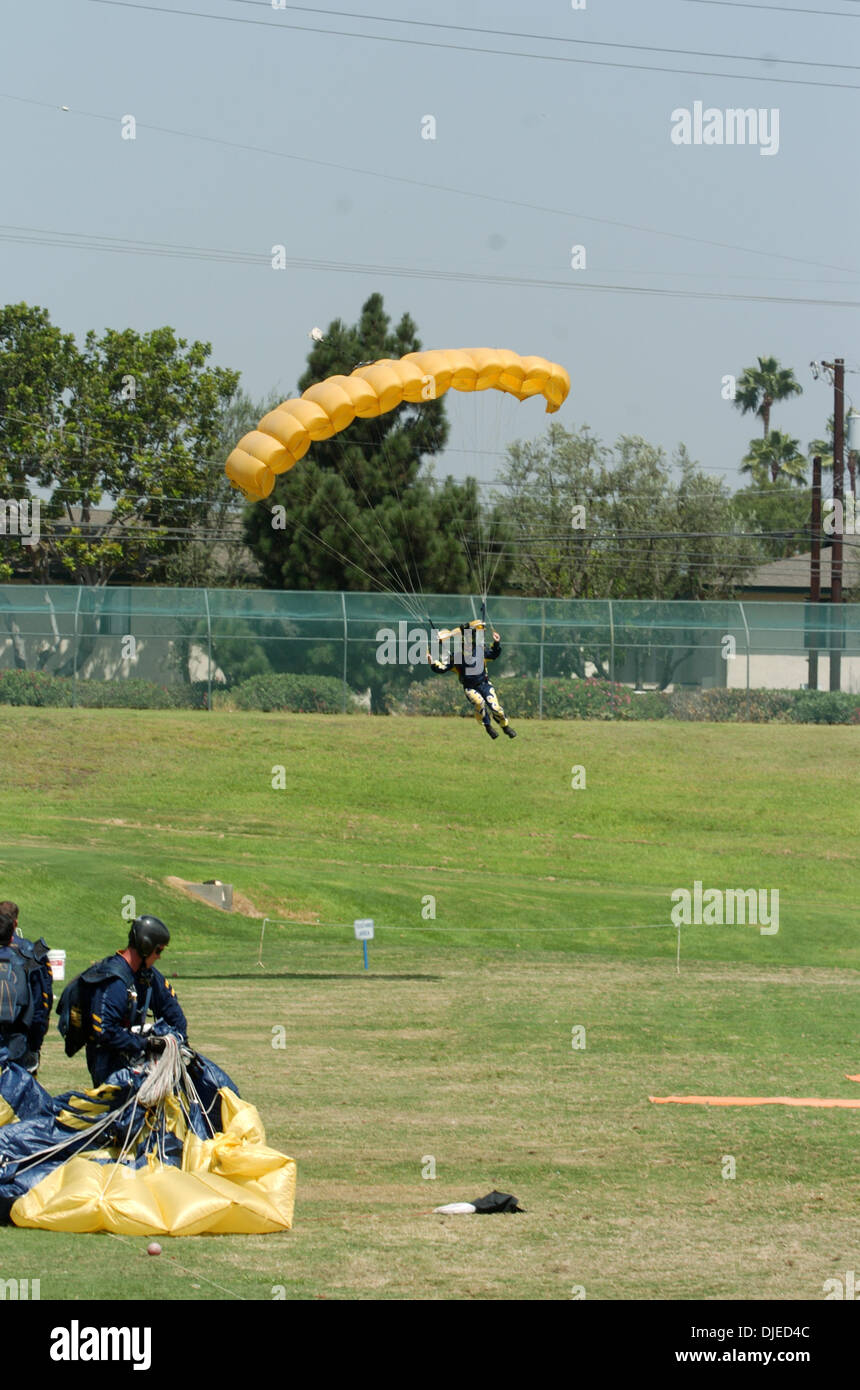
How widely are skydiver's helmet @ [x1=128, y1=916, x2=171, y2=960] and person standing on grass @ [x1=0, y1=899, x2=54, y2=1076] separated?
105 cm

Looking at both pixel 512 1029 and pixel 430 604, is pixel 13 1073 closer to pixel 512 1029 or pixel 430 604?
pixel 512 1029

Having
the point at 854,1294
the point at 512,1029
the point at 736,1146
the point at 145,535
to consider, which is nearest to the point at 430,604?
the point at 145,535

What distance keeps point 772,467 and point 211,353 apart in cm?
4570

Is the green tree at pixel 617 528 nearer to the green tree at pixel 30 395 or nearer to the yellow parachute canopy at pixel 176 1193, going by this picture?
the green tree at pixel 30 395

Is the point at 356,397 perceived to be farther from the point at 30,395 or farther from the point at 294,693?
the point at 30,395

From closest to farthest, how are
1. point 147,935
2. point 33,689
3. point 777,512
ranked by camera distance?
point 147,935, point 33,689, point 777,512

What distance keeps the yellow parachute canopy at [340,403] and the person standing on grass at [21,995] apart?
938cm

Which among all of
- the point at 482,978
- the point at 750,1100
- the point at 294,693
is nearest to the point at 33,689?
the point at 294,693

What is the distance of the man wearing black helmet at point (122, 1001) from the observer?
8445 millimetres

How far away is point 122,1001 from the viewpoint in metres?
8.51

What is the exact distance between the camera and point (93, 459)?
2157 inches

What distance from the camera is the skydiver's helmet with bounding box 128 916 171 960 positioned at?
841 centimetres

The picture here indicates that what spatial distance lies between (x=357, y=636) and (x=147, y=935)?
34.3 meters

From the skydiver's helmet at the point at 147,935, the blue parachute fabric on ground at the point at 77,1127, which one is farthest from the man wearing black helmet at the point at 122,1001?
the blue parachute fabric on ground at the point at 77,1127
